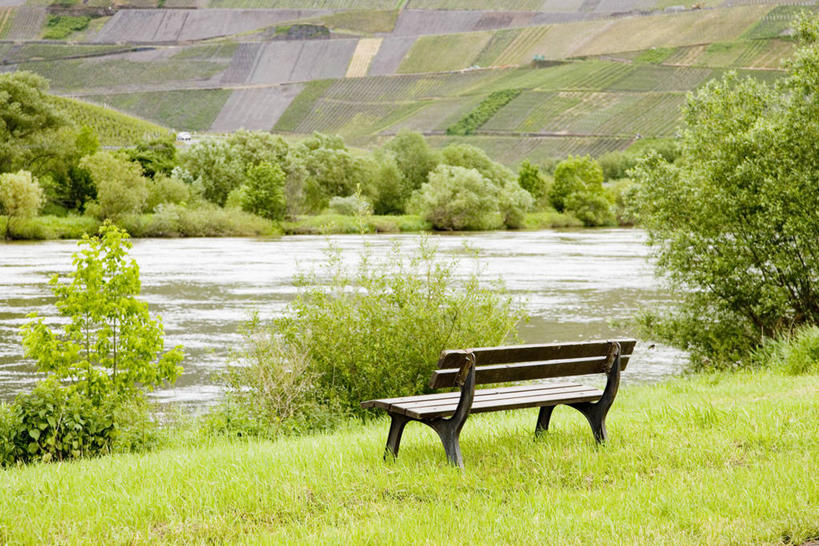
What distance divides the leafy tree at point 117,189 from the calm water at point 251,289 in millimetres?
Answer: 7896

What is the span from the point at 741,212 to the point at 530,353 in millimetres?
12836

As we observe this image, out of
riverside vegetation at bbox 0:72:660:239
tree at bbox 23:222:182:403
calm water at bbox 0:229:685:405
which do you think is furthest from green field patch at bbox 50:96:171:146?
tree at bbox 23:222:182:403

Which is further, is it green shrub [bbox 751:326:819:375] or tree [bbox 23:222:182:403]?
green shrub [bbox 751:326:819:375]

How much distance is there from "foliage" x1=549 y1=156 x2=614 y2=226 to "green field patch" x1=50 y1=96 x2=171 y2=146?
7132cm

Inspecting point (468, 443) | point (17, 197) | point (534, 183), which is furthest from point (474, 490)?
point (534, 183)

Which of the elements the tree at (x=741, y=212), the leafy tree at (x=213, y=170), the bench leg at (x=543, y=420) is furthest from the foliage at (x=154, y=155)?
the bench leg at (x=543, y=420)

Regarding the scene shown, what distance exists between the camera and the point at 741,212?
18531 mm

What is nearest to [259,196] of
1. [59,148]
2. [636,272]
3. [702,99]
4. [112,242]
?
[59,148]

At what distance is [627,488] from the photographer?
20.2ft

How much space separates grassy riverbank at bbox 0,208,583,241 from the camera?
68.4m

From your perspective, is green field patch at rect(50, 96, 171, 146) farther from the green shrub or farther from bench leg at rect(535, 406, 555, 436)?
bench leg at rect(535, 406, 555, 436)

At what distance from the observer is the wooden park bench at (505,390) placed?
6785 millimetres

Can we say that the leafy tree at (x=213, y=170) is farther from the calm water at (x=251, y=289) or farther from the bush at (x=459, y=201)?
the calm water at (x=251, y=289)

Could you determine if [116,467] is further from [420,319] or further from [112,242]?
[420,319]
